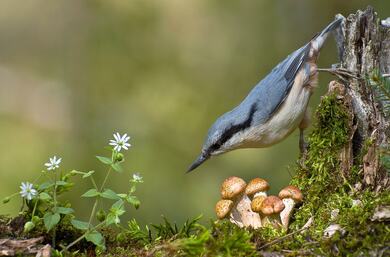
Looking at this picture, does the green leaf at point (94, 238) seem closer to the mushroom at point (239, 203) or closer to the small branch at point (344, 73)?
the mushroom at point (239, 203)

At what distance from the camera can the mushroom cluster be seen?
8.90 feet

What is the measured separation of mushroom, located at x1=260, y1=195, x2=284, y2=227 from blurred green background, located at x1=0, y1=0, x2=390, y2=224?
2.18m

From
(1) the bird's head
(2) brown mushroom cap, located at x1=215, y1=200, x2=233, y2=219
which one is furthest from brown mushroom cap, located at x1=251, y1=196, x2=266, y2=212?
(1) the bird's head

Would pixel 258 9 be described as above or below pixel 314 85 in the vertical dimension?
above

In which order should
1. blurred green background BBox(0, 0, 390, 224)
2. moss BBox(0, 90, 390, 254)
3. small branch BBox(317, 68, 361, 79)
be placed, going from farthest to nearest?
blurred green background BBox(0, 0, 390, 224), small branch BBox(317, 68, 361, 79), moss BBox(0, 90, 390, 254)

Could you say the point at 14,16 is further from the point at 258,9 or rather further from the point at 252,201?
the point at 252,201

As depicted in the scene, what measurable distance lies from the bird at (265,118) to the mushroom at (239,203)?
0.66 meters

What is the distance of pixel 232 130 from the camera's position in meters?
3.41

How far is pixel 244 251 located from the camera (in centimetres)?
214

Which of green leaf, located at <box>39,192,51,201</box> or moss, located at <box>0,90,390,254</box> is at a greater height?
green leaf, located at <box>39,192,51,201</box>

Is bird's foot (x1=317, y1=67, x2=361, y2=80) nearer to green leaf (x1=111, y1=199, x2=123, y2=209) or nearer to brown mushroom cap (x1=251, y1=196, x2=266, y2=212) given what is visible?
brown mushroom cap (x1=251, y1=196, x2=266, y2=212)

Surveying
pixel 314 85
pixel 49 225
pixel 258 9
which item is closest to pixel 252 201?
pixel 49 225

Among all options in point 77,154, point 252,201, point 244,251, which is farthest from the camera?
point 77,154

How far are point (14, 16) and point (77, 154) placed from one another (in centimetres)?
162
